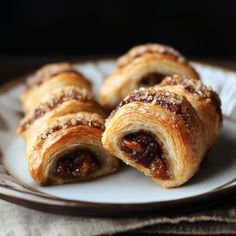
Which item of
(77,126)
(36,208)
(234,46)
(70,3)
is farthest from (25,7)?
(36,208)

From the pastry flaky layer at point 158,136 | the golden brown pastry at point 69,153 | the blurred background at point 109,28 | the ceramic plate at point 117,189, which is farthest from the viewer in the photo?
the blurred background at point 109,28

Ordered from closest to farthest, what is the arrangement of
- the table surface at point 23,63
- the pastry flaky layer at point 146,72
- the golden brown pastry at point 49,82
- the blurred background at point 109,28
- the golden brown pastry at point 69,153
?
the golden brown pastry at point 69,153 → the pastry flaky layer at point 146,72 → the golden brown pastry at point 49,82 → the table surface at point 23,63 → the blurred background at point 109,28

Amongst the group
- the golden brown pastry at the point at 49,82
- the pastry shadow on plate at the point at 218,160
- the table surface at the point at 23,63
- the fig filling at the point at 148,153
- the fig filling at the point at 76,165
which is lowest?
the table surface at the point at 23,63

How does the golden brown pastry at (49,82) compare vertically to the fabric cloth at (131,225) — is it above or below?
below

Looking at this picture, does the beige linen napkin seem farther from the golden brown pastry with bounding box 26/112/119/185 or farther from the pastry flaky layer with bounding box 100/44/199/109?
the pastry flaky layer with bounding box 100/44/199/109

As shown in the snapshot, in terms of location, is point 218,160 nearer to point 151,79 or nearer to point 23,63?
point 151,79

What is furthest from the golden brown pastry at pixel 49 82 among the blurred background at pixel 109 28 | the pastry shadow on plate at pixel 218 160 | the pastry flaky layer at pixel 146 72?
the blurred background at pixel 109 28

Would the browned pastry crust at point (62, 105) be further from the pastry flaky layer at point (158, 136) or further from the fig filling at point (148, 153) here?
the fig filling at point (148, 153)

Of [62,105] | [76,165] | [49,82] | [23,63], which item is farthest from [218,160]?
[23,63]
